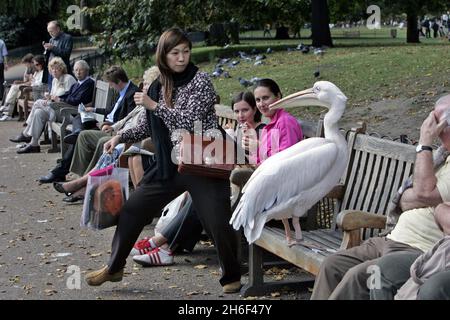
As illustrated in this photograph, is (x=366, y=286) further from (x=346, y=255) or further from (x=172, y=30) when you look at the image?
(x=172, y=30)

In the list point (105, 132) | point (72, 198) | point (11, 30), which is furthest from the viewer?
point (11, 30)

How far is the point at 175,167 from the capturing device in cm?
613

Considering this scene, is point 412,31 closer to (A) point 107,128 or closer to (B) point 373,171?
(A) point 107,128

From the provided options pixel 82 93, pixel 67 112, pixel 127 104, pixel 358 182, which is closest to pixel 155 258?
pixel 358 182

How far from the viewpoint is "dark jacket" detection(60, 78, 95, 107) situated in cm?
1252

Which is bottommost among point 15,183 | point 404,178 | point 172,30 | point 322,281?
point 15,183

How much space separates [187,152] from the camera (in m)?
5.98

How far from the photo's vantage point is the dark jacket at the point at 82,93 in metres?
12.5

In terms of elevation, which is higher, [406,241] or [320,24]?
[320,24]

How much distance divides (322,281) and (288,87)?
11659 mm

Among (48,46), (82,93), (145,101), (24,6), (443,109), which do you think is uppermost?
(24,6)

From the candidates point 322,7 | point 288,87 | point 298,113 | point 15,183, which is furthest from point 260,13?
point 15,183

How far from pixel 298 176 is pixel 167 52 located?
124cm

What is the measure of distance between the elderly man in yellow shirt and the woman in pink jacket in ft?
5.33
